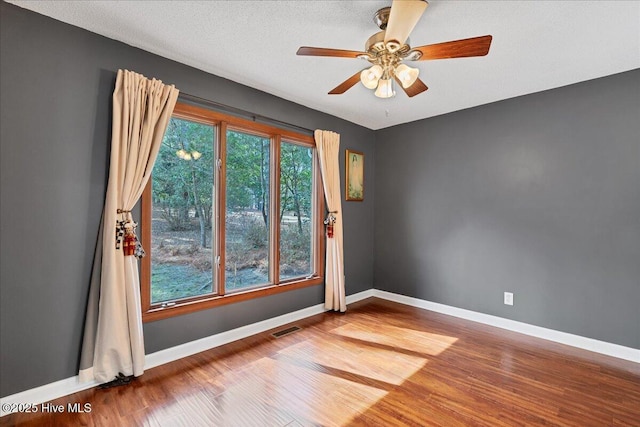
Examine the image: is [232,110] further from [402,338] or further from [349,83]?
[402,338]

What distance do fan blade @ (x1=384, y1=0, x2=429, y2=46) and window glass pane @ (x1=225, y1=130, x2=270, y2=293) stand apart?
1917mm

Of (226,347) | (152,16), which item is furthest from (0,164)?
(226,347)

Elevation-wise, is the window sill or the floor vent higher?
the window sill

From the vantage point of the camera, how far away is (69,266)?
7.09ft

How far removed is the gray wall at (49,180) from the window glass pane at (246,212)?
3.03 ft

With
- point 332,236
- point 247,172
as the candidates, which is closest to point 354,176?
point 332,236

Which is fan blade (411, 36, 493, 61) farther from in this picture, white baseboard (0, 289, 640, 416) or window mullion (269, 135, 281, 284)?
white baseboard (0, 289, 640, 416)

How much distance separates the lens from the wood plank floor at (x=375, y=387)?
193cm

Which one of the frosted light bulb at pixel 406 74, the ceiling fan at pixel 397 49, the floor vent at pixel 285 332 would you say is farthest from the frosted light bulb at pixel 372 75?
the floor vent at pixel 285 332

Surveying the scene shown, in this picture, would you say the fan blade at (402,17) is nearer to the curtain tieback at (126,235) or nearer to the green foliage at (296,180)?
the green foliage at (296,180)

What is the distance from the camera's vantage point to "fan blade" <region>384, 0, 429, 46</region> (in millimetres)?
1521

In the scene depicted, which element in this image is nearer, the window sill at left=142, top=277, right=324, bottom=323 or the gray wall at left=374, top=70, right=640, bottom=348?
the window sill at left=142, top=277, right=324, bottom=323

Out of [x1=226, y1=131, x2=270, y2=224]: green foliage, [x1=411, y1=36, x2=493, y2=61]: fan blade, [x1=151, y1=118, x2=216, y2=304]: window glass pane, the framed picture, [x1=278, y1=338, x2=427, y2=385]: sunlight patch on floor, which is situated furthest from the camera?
the framed picture

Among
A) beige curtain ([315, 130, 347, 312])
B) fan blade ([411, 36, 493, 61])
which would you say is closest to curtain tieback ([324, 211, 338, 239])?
beige curtain ([315, 130, 347, 312])
